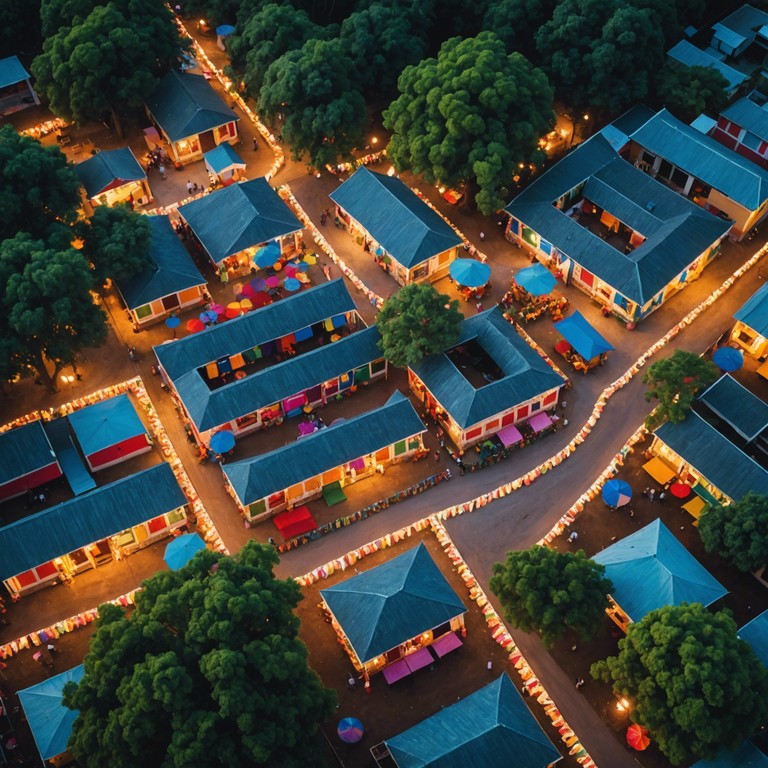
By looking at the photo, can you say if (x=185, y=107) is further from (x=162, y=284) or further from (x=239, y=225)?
(x=162, y=284)

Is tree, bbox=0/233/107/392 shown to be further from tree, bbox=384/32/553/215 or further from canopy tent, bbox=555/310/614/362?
canopy tent, bbox=555/310/614/362

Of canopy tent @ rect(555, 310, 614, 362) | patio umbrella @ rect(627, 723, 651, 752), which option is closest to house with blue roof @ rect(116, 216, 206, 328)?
canopy tent @ rect(555, 310, 614, 362)

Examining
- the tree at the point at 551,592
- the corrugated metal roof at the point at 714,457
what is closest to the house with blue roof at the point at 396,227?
the corrugated metal roof at the point at 714,457

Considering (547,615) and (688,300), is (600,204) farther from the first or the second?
(547,615)

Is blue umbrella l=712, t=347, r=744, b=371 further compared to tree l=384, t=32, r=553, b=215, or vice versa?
tree l=384, t=32, r=553, b=215

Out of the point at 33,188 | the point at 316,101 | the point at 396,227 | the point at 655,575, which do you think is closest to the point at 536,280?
the point at 396,227
